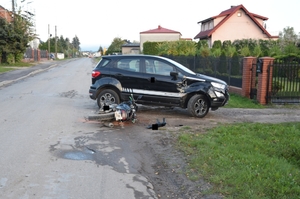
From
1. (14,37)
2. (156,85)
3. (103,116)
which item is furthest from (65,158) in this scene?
(14,37)

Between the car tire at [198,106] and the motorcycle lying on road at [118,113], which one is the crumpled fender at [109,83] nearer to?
the motorcycle lying on road at [118,113]

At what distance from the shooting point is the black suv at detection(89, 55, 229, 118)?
33.6 feet

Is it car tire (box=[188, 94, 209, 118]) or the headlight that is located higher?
the headlight

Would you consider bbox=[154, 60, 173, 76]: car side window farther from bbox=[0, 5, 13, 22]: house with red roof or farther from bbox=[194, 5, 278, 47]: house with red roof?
A: bbox=[194, 5, 278, 47]: house with red roof

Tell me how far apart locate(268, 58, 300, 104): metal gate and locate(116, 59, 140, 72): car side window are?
5403 mm

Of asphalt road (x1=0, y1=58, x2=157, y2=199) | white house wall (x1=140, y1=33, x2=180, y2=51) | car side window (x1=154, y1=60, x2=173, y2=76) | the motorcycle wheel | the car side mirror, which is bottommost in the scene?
asphalt road (x1=0, y1=58, x2=157, y2=199)

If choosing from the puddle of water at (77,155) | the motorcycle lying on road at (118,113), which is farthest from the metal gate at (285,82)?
the puddle of water at (77,155)

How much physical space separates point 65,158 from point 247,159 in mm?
3314

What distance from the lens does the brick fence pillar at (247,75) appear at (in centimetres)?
1410

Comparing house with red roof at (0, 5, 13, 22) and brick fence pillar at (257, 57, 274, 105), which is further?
house with red roof at (0, 5, 13, 22)

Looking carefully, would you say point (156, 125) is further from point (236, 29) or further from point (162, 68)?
point (236, 29)

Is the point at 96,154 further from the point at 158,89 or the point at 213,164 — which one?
the point at 158,89

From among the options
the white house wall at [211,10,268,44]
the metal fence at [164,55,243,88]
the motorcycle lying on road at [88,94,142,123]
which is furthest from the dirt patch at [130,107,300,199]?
the white house wall at [211,10,268,44]

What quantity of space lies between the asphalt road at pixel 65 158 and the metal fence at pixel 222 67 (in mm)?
8244
